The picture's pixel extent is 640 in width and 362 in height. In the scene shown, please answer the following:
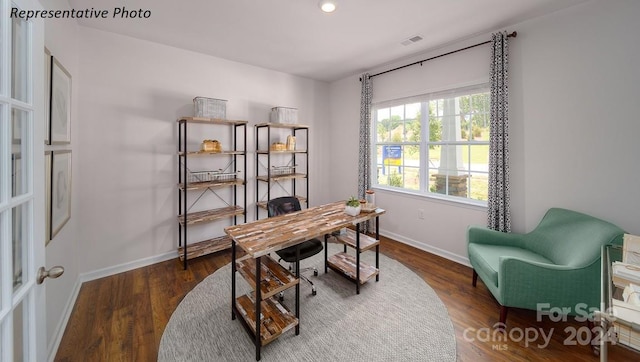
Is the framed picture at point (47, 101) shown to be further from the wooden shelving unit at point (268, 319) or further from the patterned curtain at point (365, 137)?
the patterned curtain at point (365, 137)

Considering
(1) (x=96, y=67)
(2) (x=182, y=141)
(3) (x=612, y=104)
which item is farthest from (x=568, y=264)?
(1) (x=96, y=67)

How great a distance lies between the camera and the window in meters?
3.07

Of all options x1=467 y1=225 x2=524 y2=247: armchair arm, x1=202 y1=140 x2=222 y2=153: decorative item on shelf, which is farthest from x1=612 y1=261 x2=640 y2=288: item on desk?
x1=202 y1=140 x2=222 y2=153: decorative item on shelf

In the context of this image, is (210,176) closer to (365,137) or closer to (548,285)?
(365,137)

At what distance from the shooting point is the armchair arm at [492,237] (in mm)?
2527

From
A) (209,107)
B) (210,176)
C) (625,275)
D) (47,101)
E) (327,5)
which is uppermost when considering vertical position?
(327,5)

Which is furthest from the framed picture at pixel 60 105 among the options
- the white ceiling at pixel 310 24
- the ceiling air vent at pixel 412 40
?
the ceiling air vent at pixel 412 40

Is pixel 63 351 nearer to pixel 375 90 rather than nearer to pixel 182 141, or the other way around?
pixel 182 141

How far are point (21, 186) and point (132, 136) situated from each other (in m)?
2.36

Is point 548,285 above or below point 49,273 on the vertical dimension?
below

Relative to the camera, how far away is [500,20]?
258 centimetres

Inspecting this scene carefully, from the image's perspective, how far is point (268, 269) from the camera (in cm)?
203

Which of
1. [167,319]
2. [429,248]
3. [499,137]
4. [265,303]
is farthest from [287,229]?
[499,137]

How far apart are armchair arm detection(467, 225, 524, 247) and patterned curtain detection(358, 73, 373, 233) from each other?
5.88 feet
